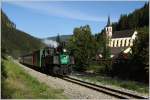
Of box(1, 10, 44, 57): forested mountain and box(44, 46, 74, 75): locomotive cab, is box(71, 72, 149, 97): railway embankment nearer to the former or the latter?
box(44, 46, 74, 75): locomotive cab

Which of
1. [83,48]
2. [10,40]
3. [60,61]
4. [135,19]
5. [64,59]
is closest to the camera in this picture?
[60,61]

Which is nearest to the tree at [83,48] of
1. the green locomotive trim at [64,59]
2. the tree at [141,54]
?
the green locomotive trim at [64,59]

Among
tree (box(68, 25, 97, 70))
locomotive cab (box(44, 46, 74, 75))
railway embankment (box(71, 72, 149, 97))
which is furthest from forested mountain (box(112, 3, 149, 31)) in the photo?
railway embankment (box(71, 72, 149, 97))

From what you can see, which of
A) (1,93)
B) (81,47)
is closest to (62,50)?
(81,47)

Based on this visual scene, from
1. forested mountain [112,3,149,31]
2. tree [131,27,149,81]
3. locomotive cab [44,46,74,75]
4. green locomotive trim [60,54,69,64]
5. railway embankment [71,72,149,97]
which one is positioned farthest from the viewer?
forested mountain [112,3,149,31]

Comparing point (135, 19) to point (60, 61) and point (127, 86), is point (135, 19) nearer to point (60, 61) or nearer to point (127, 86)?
point (60, 61)

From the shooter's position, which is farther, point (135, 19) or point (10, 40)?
point (135, 19)

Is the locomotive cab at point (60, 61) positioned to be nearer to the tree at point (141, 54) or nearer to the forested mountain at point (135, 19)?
the tree at point (141, 54)

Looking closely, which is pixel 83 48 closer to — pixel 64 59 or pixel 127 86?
pixel 64 59

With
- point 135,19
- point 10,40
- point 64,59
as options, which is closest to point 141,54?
point 64,59

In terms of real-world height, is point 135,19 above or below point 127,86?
above

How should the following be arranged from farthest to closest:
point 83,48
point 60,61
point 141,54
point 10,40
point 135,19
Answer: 1. point 135,19
2. point 10,40
3. point 83,48
4. point 60,61
5. point 141,54

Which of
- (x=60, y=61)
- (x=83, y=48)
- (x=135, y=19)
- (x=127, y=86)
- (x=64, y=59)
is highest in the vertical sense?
(x=135, y=19)

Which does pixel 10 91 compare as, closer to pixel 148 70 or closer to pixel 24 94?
pixel 24 94
